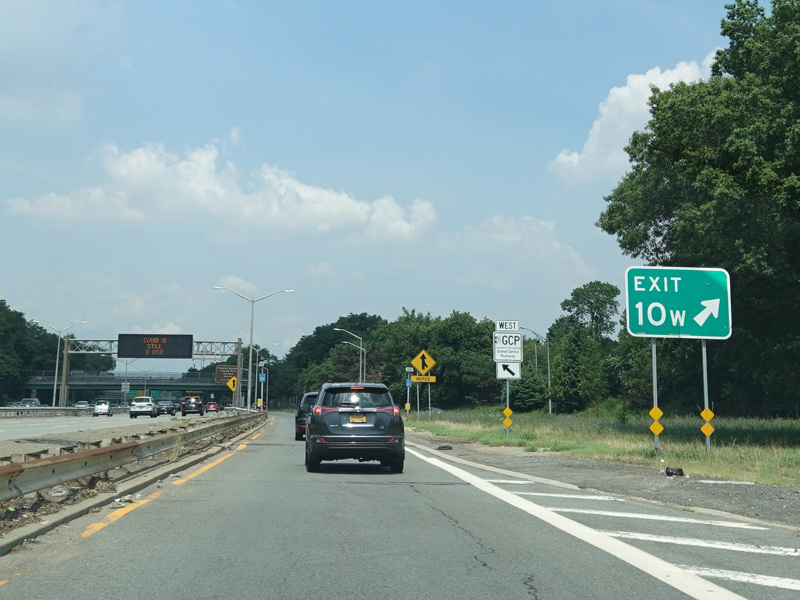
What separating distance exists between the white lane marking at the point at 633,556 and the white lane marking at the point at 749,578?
5.4 inches

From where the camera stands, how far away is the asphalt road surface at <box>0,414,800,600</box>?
648cm

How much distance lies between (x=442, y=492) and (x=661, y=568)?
240 inches

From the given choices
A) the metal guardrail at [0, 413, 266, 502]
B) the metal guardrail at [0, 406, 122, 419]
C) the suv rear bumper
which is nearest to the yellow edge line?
the metal guardrail at [0, 413, 266, 502]

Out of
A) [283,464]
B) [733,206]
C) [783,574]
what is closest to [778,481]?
[783,574]

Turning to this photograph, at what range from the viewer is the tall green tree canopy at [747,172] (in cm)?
2439

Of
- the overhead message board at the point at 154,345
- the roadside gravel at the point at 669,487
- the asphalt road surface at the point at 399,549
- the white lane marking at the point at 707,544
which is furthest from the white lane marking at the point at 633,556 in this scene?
A: the overhead message board at the point at 154,345

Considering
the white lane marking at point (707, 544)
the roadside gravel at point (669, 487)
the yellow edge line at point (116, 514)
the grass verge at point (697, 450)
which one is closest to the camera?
the white lane marking at point (707, 544)

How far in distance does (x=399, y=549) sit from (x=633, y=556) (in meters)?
2.15

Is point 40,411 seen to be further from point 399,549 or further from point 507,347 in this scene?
point 399,549

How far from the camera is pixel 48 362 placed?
158125mm

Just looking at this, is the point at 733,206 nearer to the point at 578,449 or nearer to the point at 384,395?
the point at 578,449

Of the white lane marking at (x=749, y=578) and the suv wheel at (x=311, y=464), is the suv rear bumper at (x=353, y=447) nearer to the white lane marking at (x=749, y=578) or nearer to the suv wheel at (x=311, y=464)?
the suv wheel at (x=311, y=464)

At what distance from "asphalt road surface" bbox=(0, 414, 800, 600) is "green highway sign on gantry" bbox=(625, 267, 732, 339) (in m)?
7.99

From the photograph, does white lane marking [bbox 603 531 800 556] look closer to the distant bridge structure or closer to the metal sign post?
the metal sign post
